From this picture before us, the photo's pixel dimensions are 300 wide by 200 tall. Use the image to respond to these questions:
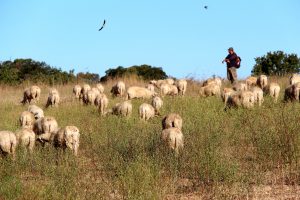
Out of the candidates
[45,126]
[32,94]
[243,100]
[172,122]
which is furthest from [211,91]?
[45,126]

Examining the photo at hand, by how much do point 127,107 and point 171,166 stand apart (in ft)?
25.5

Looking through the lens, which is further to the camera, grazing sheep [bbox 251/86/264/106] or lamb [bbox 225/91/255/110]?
grazing sheep [bbox 251/86/264/106]

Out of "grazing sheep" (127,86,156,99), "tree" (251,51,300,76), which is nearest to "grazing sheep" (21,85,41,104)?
"grazing sheep" (127,86,156,99)

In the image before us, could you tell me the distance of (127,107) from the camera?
17156 mm

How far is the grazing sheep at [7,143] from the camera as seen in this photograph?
1134cm

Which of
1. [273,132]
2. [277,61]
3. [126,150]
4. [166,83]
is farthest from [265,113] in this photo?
[277,61]

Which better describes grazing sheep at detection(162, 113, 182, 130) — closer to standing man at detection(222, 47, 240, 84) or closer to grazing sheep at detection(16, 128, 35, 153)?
grazing sheep at detection(16, 128, 35, 153)

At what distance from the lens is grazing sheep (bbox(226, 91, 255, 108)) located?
16.4m

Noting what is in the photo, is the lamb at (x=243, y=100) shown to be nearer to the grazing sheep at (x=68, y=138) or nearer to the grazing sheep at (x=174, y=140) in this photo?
the grazing sheep at (x=174, y=140)

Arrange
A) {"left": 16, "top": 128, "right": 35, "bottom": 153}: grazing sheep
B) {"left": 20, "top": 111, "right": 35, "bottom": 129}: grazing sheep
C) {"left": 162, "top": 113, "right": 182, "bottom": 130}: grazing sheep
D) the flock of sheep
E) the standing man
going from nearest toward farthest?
the flock of sheep, {"left": 16, "top": 128, "right": 35, "bottom": 153}: grazing sheep, {"left": 162, "top": 113, "right": 182, "bottom": 130}: grazing sheep, {"left": 20, "top": 111, "right": 35, "bottom": 129}: grazing sheep, the standing man

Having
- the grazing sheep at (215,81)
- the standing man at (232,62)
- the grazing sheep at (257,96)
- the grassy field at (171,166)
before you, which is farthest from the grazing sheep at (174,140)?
the standing man at (232,62)

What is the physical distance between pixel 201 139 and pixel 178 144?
21.7 inches

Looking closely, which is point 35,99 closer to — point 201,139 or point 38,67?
point 201,139

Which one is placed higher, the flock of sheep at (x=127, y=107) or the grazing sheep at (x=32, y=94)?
the grazing sheep at (x=32, y=94)
